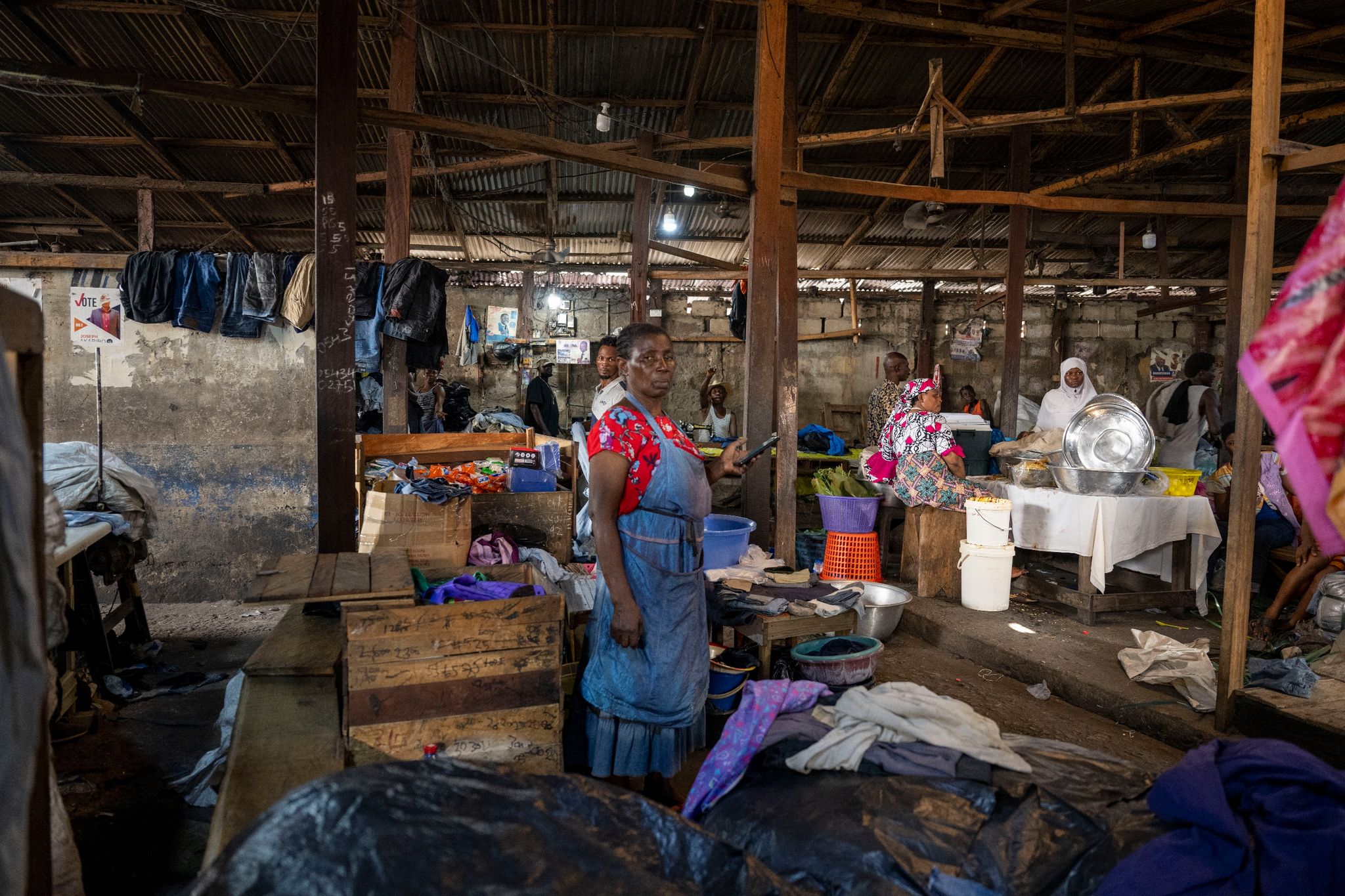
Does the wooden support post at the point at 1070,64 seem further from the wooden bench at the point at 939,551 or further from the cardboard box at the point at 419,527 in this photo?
the cardboard box at the point at 419,527

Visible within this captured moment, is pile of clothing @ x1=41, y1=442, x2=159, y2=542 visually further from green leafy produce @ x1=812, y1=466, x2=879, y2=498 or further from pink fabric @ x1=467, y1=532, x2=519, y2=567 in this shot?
green leafy produce @ x1=812, y1=466, x2=879, y2=498

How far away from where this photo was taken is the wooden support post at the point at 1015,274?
30.8 feet

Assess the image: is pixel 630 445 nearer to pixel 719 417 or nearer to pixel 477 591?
pixel 477 591

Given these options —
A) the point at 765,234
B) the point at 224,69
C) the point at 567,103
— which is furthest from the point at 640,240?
the point at 224,69

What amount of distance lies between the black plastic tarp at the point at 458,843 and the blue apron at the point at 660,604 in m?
1.48


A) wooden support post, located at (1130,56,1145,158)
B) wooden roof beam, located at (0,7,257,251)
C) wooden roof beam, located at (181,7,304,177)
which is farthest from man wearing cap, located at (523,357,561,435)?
wooden support post, located at (1130,56,1145,158)

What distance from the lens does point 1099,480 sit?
577 cm

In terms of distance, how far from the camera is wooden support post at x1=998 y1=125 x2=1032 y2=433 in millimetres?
9391

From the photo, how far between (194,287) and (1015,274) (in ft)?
28.4

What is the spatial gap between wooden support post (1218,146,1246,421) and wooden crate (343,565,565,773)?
890cm

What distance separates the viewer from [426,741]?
2.93 metres

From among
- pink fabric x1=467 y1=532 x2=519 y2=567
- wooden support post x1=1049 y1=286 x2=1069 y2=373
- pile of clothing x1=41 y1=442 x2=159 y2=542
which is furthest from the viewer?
wooden support post x1=1049 y1=286 x2=1069 y2=373

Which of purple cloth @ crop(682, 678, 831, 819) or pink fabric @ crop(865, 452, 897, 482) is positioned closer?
purple cloth @ crop(682, 678, 831, 819)

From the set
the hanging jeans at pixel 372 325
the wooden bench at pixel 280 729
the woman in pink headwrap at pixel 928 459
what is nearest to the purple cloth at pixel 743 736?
the wooden bench at pixel 280 729
